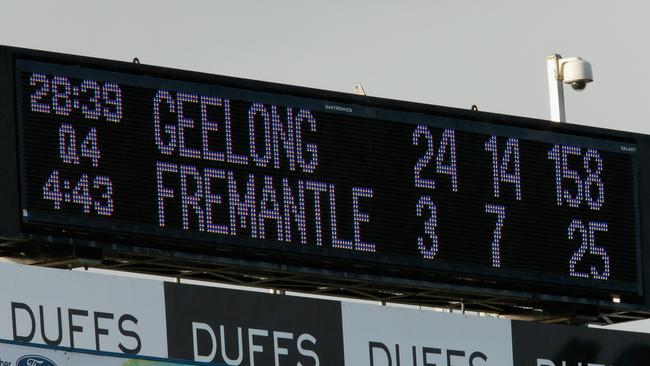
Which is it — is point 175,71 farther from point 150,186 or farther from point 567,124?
point 567,124

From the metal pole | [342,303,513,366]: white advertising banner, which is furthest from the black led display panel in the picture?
the metal pole

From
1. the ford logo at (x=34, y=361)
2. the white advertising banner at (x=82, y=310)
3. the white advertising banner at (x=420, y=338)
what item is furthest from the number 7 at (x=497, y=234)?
the ford logo at (x=34, y=361)

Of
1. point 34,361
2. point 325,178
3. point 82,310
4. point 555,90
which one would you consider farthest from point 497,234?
point 34,361

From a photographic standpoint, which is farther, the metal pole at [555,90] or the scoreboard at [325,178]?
the metal pole at [555,90]

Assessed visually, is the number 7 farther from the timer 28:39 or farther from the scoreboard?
the timer 28:39

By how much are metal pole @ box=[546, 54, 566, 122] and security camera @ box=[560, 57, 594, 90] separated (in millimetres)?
103

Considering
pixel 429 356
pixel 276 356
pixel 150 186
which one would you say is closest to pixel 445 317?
pixel 429 356

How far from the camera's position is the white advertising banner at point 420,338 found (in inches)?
754

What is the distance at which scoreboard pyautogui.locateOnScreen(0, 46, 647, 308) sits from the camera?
17.8 metres

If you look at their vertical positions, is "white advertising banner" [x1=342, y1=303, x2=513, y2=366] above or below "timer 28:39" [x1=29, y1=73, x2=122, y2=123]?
below

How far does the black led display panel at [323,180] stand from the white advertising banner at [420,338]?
413mm

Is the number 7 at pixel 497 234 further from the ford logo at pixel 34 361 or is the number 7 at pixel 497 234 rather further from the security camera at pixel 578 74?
the ford logo at pixel 34 361

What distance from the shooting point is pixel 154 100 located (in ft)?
59.8

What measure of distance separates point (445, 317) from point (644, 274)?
1963 millimetres
